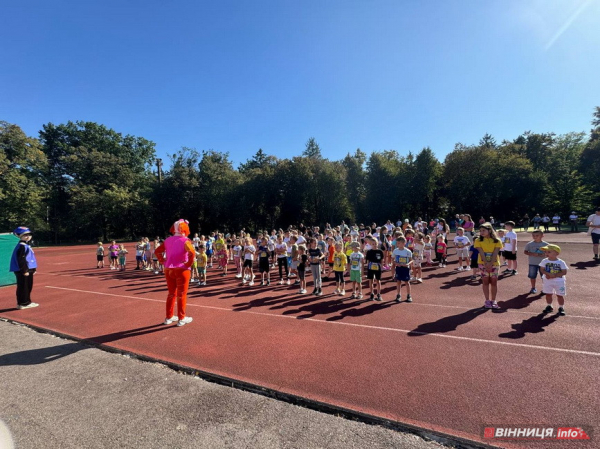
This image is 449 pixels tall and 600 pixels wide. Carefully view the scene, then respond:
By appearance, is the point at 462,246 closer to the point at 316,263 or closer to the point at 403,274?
the point at 403,274

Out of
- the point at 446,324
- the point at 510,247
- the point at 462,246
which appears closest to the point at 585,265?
the point at 510,247

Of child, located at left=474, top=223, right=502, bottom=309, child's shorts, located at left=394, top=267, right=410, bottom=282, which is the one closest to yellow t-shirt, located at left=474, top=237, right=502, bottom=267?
child, located at left=474, top=223, right=502, bottom=309

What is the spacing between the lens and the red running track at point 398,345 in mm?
3582

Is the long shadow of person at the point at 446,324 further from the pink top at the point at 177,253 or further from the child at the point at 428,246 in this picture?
the child at the point at 428,246

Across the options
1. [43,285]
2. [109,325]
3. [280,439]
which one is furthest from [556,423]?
[43,285]

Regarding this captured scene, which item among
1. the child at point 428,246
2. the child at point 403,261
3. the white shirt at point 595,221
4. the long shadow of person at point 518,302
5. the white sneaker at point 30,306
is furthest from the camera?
the child at point 428,246

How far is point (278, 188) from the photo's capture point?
40062 millimetres

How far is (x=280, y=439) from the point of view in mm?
3078

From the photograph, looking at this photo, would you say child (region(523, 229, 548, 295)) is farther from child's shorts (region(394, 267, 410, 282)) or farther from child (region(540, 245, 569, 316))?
child's shorts (region(394, 267, 410, 282))

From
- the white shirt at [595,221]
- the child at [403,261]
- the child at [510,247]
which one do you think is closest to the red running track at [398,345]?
the child at [510,247]

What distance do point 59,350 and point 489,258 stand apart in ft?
32.0

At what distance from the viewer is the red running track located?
358cm

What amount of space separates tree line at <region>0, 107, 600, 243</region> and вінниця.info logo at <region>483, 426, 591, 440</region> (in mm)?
34852

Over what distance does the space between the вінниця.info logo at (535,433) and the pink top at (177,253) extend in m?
6.03
